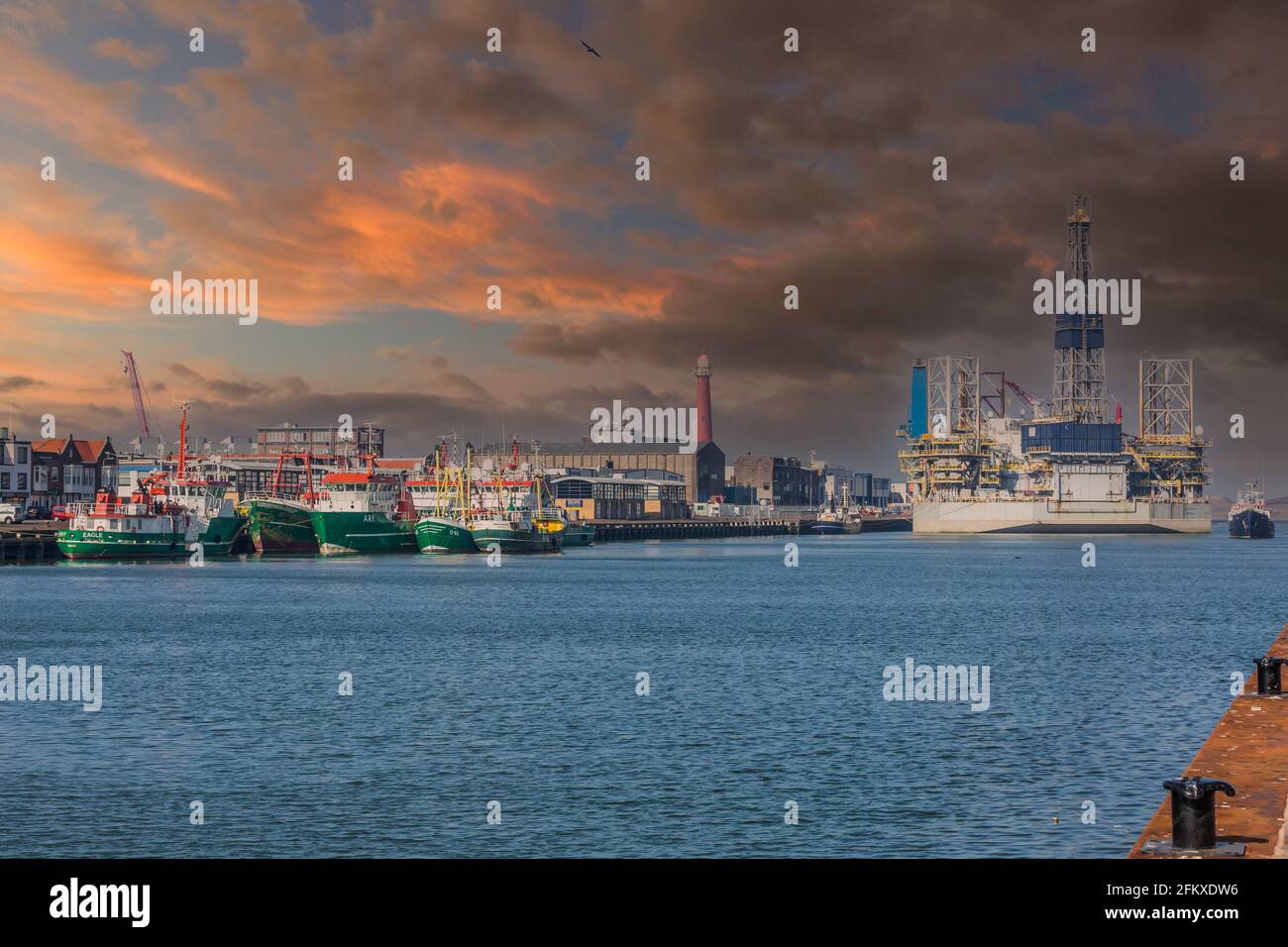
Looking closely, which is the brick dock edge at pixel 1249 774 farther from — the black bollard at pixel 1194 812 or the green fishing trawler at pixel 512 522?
the green fishing trawler at pixel 512 522

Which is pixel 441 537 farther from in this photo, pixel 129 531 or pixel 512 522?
pixel 129 531

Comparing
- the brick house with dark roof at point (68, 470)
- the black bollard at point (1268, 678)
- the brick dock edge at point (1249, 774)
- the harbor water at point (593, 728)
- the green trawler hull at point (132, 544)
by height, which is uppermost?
the brick house with dark roof at point (68, 470)

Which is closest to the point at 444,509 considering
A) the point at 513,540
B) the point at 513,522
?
the point at 513,522

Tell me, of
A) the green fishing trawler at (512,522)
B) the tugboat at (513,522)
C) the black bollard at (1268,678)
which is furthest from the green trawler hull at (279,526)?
the black bollard at (1268,678)

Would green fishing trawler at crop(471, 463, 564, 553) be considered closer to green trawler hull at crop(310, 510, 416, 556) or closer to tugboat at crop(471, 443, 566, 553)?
tugboat at crop(471, 443, 566, 553)
